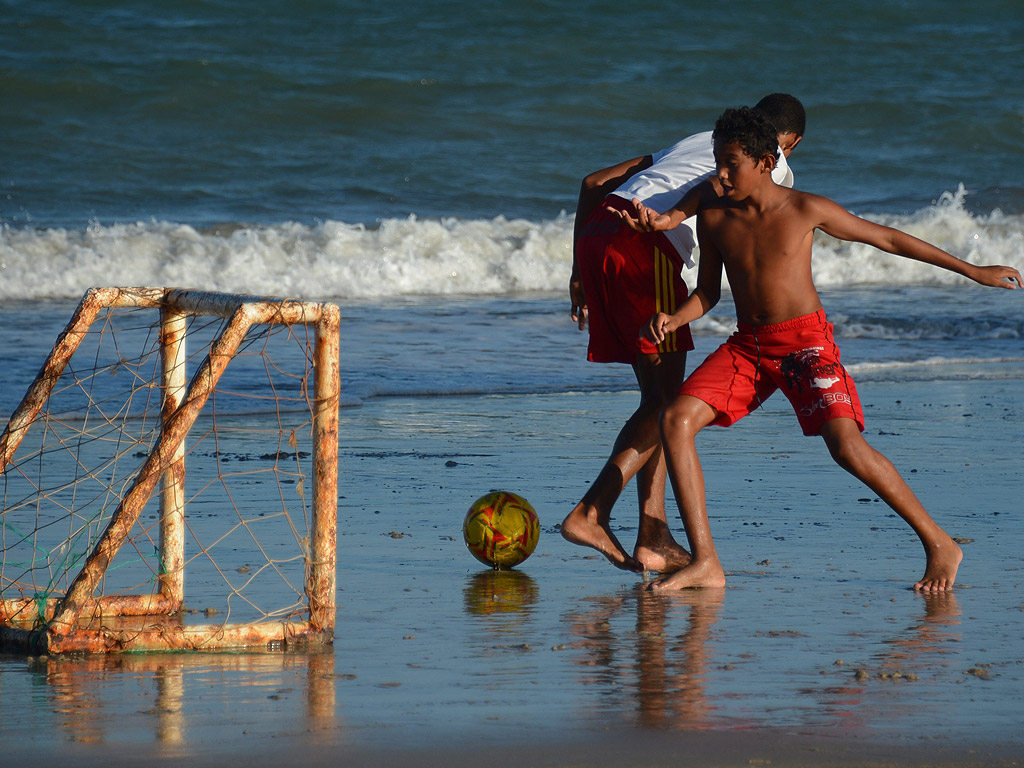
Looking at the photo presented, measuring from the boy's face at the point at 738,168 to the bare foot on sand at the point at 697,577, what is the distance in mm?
1217

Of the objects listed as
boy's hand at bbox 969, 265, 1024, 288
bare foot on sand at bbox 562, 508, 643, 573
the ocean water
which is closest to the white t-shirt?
boy's hand at bbox 969, 265, 1024, 288

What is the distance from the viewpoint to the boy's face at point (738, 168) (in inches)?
178

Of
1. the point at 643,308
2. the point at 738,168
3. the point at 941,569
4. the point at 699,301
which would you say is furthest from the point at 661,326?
the point at 941,569

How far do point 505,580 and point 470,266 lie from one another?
467 inches

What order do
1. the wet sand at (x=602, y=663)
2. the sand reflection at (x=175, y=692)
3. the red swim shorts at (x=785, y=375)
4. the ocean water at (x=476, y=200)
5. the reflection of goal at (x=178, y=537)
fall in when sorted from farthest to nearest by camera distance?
the ocean water at (x=476, y=200) → the red swim shorts at (x=785, y=375) → the reflection of goal at (x=178, y=537) → the sand reflection at (x=175, y=692) → the wet sand at (x=602, y=663)

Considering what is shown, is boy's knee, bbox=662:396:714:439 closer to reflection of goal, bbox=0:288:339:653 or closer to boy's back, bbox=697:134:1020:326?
boy's back, bbox=697:134:1020:326

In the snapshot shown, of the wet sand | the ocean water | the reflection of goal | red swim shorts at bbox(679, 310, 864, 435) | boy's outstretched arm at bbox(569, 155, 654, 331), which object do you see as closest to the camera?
the wet sand

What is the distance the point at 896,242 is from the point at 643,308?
Result: 35.2 inches

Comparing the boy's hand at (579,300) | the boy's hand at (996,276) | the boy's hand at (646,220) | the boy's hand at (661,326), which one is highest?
the boy's hand at (646,220)

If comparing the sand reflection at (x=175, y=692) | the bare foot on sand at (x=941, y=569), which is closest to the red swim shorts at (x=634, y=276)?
the bare foot on sand at (x=941, y=569)

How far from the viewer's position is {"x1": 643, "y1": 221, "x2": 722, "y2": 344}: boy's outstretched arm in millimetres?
4621

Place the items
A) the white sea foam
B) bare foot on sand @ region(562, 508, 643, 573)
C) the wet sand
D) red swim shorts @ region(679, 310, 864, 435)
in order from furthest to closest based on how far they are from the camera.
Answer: the white sea foam → bare foot on sand @ region(562, 508, 643, 573) → red swim shorts @ region(679, 310, 864, 435) → the wet sand

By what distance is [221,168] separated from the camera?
21.6 m

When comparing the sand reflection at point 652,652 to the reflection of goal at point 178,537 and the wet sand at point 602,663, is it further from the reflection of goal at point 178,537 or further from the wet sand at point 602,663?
the reflection of goal at point 178,537
